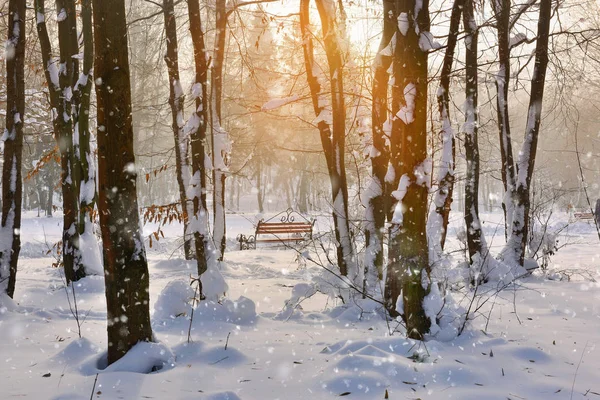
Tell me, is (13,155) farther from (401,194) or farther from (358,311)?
(401,194)

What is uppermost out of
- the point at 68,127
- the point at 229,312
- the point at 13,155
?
the point at 68,127

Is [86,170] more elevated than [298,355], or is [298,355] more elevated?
[86,170]

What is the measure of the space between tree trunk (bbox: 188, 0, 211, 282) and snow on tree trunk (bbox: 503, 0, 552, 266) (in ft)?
19.9

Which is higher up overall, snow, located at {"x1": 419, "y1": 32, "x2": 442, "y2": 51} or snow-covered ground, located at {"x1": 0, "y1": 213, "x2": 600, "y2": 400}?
snow, located at {"x1": 419, "y1": 32, "x2": 442, "y2": 51}

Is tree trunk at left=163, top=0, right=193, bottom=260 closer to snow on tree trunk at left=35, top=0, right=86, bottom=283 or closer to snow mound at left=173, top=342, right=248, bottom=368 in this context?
snow on tree trunk at left=35, top=0, right=86, bottom=283

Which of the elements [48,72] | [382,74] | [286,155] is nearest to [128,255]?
[382,74]

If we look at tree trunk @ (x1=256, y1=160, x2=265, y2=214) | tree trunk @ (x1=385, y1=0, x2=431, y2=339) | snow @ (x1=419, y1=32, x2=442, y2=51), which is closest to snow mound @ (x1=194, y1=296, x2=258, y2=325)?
tree trunk @ (x1=385, y1=0, x2=431, y2=339)

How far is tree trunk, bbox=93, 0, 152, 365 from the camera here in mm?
3545

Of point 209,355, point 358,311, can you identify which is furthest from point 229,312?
point 358,311

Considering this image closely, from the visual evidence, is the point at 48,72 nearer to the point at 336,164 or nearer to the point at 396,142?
the point at 336,164

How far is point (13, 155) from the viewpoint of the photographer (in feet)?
20.8

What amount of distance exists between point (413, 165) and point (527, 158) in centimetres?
577

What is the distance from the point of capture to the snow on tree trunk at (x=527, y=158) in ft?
28.7

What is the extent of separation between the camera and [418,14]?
13.7 ft
